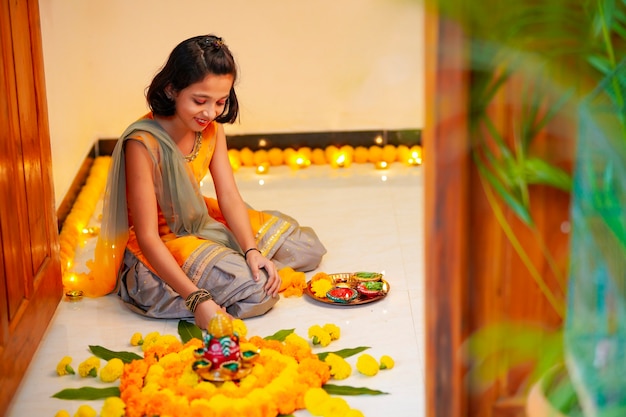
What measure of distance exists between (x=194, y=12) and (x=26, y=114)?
2249mm

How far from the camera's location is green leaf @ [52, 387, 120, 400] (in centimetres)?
273

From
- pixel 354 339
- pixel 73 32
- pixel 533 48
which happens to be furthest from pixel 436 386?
pixel 73 32

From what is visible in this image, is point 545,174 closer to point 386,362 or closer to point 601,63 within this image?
point 601,63

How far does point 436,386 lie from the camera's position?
173cm

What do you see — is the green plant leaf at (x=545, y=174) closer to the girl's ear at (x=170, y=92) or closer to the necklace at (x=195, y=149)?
the girl's ear at (x=170, y=92)

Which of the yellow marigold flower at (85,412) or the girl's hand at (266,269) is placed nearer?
the yellow marigold flower at (85,412)

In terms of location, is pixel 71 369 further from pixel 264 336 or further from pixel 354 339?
pixel 354 339

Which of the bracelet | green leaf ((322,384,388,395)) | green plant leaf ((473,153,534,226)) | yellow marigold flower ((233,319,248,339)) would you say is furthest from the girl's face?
green plant leaf ((473,153,534,226))

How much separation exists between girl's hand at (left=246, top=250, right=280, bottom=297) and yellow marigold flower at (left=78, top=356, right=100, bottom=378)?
0.66 meters

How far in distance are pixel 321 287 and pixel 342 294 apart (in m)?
0.09

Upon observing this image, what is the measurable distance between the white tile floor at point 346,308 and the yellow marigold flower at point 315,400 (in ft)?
0.08

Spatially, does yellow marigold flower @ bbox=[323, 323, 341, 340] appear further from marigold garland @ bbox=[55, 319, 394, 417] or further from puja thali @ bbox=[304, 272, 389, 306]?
puja thali @ bbox=[304, 272, 389, 306]

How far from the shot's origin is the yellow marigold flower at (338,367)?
109 inches

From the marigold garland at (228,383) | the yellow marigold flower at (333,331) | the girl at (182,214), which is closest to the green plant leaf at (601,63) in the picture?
the marigold garland at (228,383)
